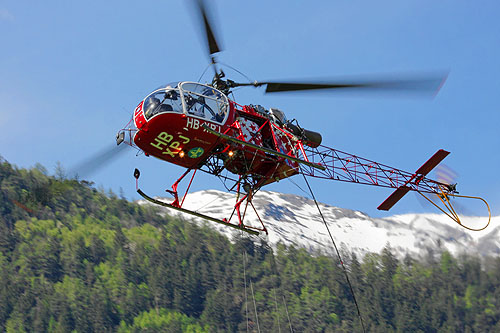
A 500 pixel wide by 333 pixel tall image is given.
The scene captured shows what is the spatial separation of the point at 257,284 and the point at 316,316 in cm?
1208

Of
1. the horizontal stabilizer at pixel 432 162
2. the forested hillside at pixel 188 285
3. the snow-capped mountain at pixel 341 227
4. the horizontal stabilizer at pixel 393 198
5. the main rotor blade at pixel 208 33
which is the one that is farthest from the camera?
the forested hillside at pixel 188 285

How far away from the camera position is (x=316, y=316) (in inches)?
4459

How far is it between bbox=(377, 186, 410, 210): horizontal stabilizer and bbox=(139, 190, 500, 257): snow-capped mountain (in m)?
68.3

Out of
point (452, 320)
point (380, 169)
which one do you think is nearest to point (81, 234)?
point (452, 320)

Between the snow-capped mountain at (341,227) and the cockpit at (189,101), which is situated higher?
the snow-capped mountain at (341,227)

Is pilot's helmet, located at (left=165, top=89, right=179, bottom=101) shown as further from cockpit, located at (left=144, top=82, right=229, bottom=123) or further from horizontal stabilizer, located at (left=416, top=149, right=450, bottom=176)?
horizontal stabilizer, located at (left=416, top=149, right=450, bottom=176)

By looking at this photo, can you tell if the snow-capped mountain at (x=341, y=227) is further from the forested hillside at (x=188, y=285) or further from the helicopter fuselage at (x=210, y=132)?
the helicopter fuselage at (x=210, y=132)

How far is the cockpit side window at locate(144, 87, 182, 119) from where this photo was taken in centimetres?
1706

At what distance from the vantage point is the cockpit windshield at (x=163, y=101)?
17062mm

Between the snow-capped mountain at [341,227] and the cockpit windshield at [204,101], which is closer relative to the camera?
the cockpit windshield at [204,101]

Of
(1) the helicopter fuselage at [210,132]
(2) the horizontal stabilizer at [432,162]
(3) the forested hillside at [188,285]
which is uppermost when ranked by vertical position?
(3) the forested hillside at [188,285]

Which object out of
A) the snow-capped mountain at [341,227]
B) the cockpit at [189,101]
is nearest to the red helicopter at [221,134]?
the cockpit at [189,101]

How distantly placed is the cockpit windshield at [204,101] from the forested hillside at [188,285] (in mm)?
83623

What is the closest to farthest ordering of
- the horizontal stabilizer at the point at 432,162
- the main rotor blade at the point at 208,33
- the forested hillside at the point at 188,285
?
the main rotor blade at the point at 208,33 < the horizontal stabilizer at the point at 432,162 < the forested hillside at the point at 188,285
